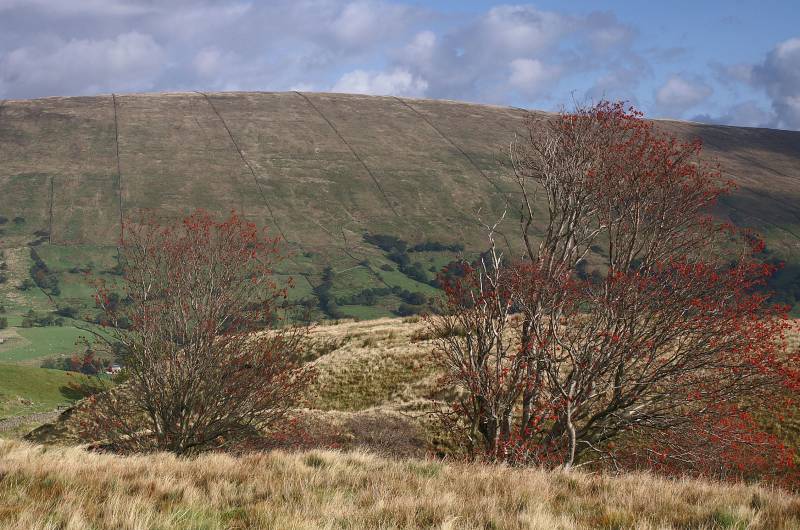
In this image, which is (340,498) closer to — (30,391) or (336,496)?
(336,496)

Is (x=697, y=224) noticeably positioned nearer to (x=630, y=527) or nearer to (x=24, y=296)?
(x=630, y=527)

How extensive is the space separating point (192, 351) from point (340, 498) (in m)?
15.3

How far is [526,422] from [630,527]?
489 inches

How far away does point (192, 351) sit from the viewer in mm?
22812

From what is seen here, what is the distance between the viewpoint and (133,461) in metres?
11.6

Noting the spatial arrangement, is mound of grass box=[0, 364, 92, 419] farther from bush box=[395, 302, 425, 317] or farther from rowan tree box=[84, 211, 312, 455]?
bush box=[395, 302, 425, 317]

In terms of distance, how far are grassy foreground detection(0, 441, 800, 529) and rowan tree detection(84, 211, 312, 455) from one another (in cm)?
1072

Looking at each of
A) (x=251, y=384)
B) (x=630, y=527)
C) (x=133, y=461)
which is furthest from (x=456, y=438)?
(x=630, y=527)

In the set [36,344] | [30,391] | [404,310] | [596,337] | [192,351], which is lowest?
[36,344]

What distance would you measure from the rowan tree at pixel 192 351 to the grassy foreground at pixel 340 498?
35.2 ft

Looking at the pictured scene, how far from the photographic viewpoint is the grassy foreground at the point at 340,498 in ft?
25.6

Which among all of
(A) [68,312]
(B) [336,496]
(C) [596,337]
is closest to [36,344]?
(A) [68,312]

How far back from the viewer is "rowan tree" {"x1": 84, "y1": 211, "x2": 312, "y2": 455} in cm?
2247

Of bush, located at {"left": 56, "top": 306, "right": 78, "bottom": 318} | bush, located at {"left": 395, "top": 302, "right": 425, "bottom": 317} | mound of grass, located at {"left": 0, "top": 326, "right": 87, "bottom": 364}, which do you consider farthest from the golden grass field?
bush, located at {"left": 56, "top": 306, "right": 78, "bottom": 318}
